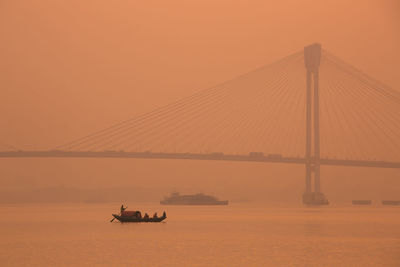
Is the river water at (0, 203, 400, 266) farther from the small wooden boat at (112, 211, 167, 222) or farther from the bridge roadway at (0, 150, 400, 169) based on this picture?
the bridge roadway at (0, 150, 400, 169)

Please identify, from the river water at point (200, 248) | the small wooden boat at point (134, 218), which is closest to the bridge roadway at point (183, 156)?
the small wooden boat at point (134, 218)

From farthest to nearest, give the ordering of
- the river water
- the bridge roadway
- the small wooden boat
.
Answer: the bridge roadway < the small wooden boat < the river water

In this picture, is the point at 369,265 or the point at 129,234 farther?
the point at 129,234

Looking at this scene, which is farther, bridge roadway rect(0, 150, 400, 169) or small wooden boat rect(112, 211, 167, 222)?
bridge roadway rect(0, 150, 400, 169)

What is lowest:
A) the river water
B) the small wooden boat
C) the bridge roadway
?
the river water

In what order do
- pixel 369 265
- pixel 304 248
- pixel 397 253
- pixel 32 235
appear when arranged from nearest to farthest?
pixel 369 265 < pixel 397 253 < pixel 304 248 < pixel 32 235

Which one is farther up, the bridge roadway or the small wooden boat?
the bridge roadway

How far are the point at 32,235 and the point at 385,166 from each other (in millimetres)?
44538

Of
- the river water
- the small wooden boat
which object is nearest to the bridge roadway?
the small wooden boat

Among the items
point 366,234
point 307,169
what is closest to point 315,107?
point 307,169

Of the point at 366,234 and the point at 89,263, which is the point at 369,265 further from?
the point at 366,234

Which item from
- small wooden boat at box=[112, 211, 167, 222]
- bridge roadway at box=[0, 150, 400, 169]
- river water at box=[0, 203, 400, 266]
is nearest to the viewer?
river water at box=[0, 203, 400, 266]

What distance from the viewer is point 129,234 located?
1436 inches

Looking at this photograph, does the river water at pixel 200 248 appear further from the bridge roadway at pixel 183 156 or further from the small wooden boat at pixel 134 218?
the bridge roadway at pixel 183 156
